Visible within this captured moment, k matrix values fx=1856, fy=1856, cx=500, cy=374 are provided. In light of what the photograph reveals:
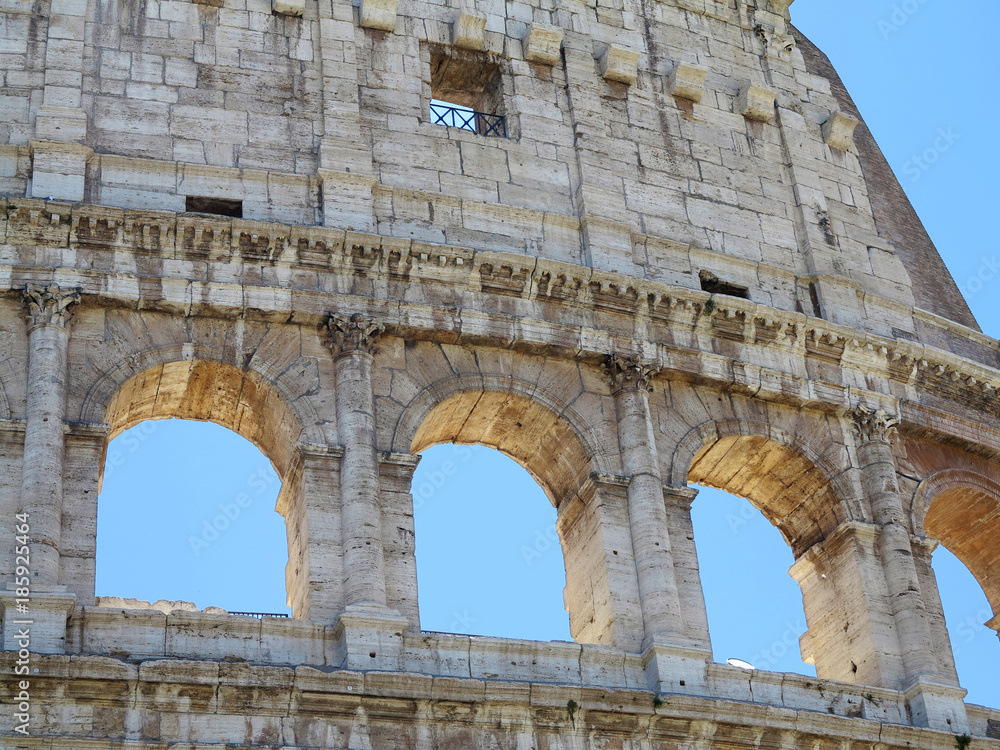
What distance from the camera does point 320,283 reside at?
21141 mm

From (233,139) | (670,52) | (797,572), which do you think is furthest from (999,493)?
Result: (233,139)

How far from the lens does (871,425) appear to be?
23.1m

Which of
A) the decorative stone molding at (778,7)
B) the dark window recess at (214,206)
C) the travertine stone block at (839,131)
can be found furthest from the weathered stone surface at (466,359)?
the decorative stone molding at (778,7)

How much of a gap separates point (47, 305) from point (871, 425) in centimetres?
1011

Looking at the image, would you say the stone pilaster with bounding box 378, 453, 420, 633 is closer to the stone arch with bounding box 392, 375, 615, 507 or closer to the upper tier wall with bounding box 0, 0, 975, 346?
the stone arch with bounding box 392, 375, 615, 507

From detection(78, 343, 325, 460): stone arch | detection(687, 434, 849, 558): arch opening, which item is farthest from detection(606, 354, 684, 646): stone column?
detection(78, 343, 325, 460): stone arch

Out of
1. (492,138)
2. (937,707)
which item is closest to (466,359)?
(492,138)

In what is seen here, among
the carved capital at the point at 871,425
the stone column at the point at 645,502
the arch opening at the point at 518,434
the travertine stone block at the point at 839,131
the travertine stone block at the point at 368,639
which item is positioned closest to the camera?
the travertine stone block at the point at 368,639

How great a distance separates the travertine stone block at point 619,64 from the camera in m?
24.9

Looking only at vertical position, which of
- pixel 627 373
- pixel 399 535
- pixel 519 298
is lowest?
pixel 399 535

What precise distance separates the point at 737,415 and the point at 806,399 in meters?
1.00

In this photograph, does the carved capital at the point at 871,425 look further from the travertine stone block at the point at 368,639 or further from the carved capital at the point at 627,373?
the travertine stone block at the point at 368,639

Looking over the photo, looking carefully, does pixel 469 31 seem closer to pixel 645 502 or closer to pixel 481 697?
pixel 645 502

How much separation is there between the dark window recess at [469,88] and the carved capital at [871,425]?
5743 millimetres
